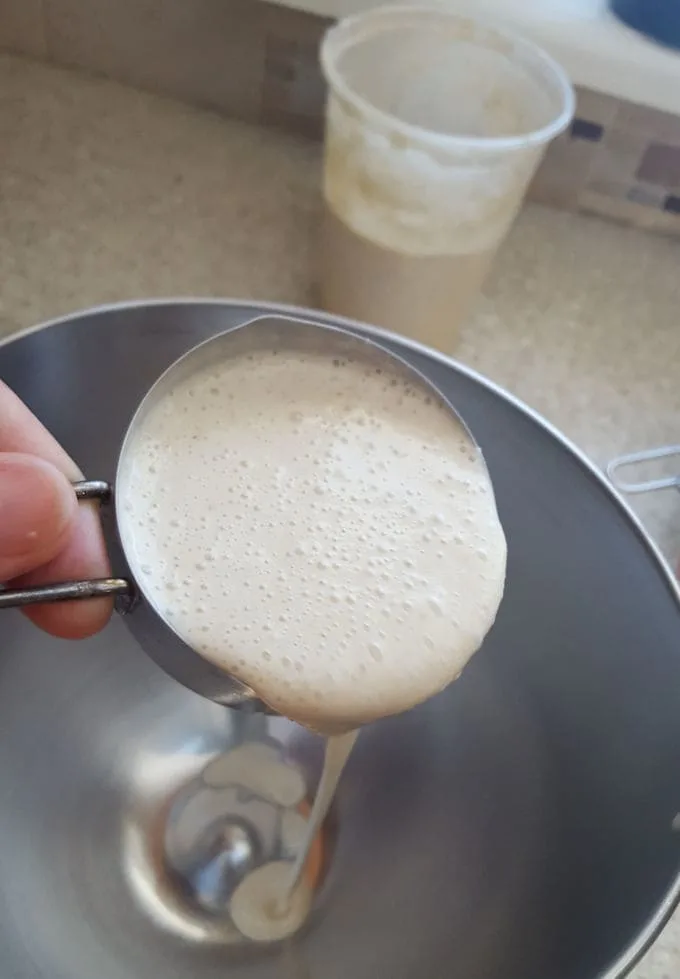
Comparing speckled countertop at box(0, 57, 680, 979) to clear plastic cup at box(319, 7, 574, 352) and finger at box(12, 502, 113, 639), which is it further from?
finger at box(12, 502, 113, 639)

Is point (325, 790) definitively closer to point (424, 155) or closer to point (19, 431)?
point (19, 431)

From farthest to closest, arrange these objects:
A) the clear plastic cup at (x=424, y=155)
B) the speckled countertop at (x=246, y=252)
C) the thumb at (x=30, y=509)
A: the speckled countertop at (x=246, y=252)
the clear plastic cup at (x=424, y=155)
the thumb at (x=30, y=509)

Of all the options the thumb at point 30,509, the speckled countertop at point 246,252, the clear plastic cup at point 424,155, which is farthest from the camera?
the speckled countertop at point 246,252

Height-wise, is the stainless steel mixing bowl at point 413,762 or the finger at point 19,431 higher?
the finger at point 19,431

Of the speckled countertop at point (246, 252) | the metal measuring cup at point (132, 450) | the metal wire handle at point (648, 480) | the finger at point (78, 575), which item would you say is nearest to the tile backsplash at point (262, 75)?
the speckled countertop at point (246, 252)

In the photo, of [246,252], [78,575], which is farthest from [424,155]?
[78,575]

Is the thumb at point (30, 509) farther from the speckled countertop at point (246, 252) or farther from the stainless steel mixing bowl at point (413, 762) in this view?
the speckled countertop at point (246, 252)

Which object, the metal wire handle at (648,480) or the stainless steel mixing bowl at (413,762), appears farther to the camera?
the metal wire handle at (648,480)
